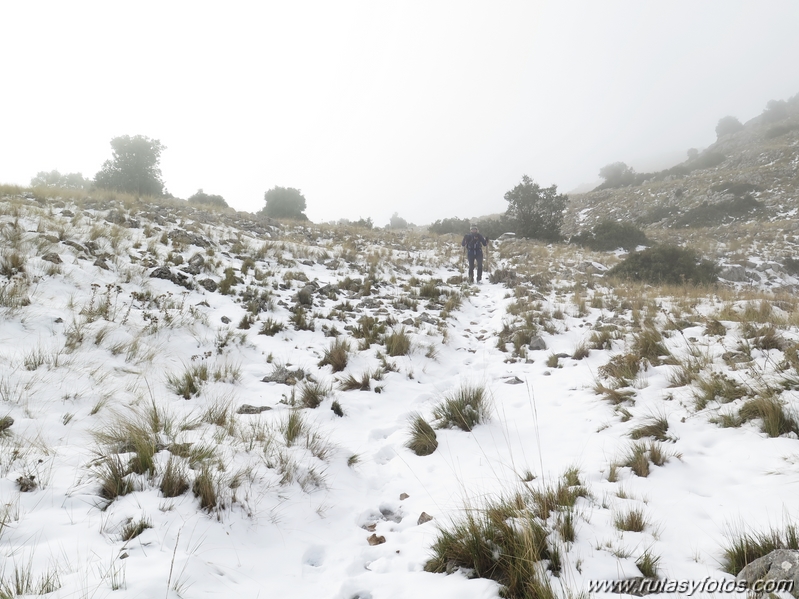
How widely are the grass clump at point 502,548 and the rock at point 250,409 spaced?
2.66 m

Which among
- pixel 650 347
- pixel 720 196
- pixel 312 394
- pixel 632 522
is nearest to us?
pixel 632 522

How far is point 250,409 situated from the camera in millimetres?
4094

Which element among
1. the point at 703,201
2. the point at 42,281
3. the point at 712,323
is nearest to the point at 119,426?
the point at 42,281

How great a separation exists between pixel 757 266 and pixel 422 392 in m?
16.7

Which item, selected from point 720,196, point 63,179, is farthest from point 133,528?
point 63,179

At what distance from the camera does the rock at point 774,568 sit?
1515 mm

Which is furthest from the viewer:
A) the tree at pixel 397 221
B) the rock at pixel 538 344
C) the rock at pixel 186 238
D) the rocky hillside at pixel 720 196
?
the tree at pixel 397 221

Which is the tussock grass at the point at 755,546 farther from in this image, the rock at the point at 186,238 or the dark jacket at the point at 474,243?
the dark jacket at the point at 474,243

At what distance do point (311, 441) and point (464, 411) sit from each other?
5.82 feet

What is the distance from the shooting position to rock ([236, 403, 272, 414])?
13.3ft

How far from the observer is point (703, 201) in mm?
26094

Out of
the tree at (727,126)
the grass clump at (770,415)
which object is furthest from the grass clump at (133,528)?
the tree at (727,126)

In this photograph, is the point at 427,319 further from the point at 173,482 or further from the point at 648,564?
the point at 648,564

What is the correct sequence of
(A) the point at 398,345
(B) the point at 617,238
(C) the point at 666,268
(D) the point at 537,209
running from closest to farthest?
(A) the point at 398,345 < (C) the point at 666,268 < (B) the point at 617,238 < (D) the point at 537,209
